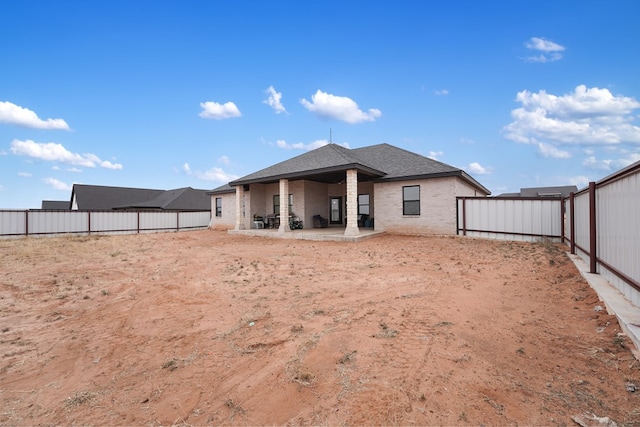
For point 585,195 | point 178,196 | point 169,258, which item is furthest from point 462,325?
point 178,196

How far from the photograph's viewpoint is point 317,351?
3.42 meters

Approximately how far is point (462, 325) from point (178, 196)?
1372 inches

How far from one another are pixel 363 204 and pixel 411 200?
437 cm

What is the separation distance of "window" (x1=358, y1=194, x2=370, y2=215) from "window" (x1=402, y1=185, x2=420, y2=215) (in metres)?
3.84

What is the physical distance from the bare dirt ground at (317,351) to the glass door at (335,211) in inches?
526

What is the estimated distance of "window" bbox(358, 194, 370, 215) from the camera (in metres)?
19.2

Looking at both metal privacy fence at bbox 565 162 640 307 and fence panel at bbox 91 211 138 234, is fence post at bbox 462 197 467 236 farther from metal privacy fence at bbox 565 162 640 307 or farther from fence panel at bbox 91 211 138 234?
fence panel at bbox 91 211 138 234

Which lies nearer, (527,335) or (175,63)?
(527,335)

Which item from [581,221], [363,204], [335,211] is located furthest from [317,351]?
[335,211]

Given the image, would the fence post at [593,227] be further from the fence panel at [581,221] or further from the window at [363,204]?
the window at [363,204]

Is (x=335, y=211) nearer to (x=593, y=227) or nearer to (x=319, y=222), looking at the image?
(x=319, y=222)

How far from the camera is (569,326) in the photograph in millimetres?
4031

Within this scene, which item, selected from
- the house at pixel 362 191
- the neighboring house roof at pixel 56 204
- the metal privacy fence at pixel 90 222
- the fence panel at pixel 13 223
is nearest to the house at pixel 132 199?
the metal privacy fence at pixel 90 222

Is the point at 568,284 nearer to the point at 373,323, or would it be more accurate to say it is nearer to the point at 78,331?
the point at 373,323
